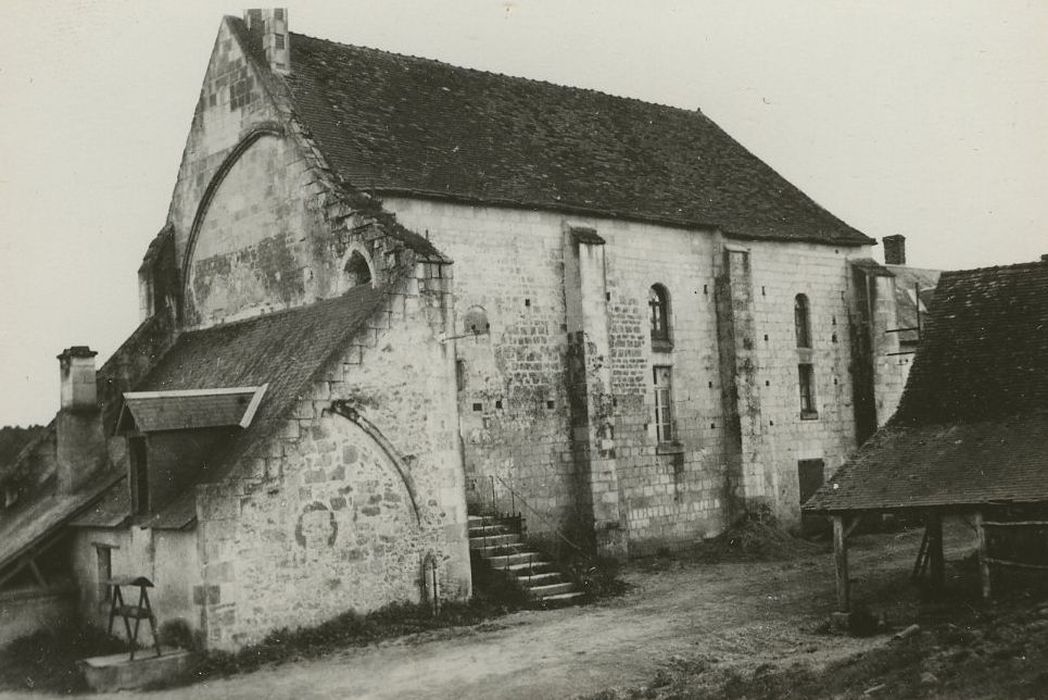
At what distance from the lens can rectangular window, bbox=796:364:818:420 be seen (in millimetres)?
28778

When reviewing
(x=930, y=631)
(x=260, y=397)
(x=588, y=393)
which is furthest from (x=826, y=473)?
(x=260, y=397)

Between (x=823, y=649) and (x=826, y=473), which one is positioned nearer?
(x=823, y=649)

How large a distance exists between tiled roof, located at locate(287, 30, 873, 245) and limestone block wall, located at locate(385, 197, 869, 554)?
0.52m

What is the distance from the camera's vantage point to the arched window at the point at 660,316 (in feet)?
84.5

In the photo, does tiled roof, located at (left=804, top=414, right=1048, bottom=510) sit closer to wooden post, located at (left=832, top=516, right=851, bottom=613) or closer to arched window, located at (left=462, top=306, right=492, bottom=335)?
wooden post, located at (left=832, top=516, right=851, bottom=613)

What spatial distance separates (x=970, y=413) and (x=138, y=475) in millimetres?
12766

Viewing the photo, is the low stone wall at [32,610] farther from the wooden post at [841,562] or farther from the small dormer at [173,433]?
the wooden post at [841,562]

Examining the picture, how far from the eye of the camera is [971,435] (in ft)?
54.8

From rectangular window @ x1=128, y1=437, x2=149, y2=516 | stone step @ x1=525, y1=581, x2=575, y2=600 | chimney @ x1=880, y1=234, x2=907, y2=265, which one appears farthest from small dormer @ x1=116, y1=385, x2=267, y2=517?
chimney @ x1=880, y1=234, x2=907, y2=265

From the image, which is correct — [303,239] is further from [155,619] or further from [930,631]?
[930,631]

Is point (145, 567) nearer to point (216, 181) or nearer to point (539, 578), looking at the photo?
point (539, 578)

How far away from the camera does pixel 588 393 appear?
23.2 metres

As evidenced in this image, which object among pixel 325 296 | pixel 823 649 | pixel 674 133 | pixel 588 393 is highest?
pixel 674 133

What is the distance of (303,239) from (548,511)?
7.40 metres
